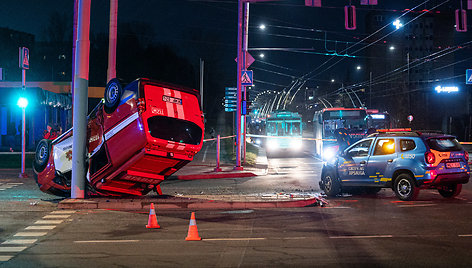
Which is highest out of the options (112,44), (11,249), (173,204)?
(112,44)

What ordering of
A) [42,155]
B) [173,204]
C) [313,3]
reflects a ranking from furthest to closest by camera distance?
[313,3] < [42,155] < [173,204]

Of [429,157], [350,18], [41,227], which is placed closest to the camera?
[41,227]

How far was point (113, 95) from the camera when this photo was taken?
11773mm

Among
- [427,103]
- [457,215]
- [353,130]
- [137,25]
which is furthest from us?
[427,103]

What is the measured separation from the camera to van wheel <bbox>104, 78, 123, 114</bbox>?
459 inches

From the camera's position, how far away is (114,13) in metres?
18.9

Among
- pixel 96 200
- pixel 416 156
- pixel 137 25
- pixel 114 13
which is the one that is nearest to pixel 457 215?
pixel 416 156

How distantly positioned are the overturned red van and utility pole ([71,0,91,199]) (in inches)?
8.6

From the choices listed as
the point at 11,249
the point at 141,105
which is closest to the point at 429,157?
the point at 141,105

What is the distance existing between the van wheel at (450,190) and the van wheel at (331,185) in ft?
9.20

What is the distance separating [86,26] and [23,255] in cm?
706

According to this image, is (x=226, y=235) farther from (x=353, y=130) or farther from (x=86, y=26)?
(x=353, y=130)

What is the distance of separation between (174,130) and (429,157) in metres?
6.39

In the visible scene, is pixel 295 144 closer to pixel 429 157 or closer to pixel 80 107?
pixel 429 157
